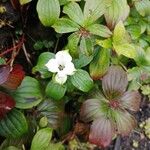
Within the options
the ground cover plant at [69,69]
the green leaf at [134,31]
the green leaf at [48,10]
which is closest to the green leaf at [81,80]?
the ground cover plant at [69,69]

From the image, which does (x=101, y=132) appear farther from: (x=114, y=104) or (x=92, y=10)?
(x=92, y=10)

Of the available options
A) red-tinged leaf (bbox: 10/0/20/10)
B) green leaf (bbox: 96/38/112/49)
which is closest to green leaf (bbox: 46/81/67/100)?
green leaf (bbox: 96/38/112/49)

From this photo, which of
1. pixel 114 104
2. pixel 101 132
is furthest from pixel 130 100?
pixel 101 132

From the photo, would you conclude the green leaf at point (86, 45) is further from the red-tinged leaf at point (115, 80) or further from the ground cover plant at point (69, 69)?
the red-tinged leaf at point (115, 80)

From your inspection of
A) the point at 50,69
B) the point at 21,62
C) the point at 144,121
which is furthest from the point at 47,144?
the point at 144,121

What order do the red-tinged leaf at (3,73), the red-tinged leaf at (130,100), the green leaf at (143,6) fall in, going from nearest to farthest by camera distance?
the red-tinged leaf at (3,73) → the red-tinged leaf at (130,100) → the green leaf at (143,6)

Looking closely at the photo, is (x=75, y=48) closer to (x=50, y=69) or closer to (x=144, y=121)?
(x=50, y=69)
